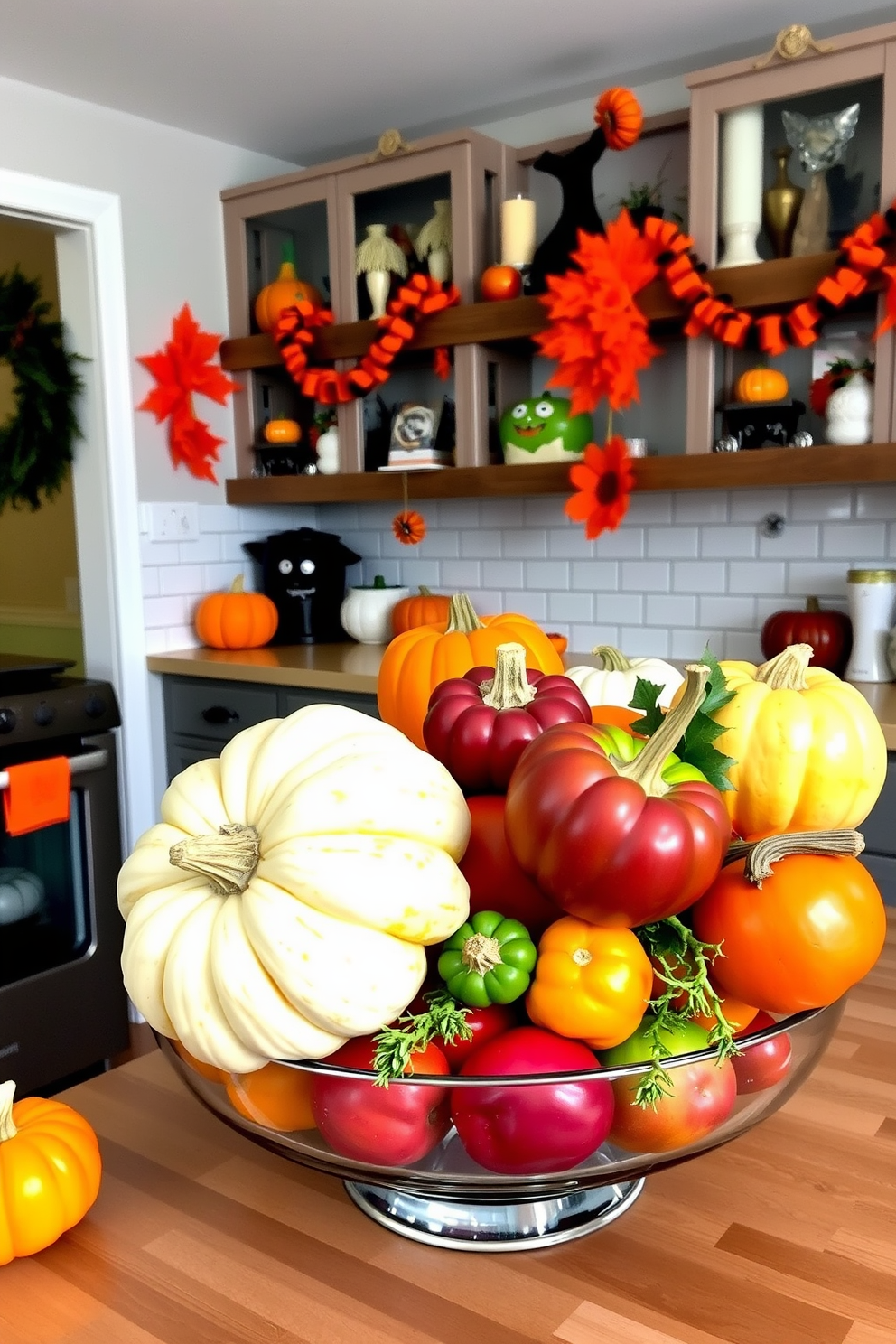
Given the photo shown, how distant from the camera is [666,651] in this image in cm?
294

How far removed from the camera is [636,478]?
2.60m

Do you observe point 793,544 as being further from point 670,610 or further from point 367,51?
point 367,51

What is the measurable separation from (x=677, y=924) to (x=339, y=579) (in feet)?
9.73

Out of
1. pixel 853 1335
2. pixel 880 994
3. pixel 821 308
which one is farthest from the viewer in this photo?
pixel 821 308

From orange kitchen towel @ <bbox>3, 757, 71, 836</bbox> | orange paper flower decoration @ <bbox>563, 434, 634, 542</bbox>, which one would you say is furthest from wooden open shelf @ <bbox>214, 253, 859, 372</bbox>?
orange kitchen towel @ <bbox>3, 757, 71, 836</bbox>

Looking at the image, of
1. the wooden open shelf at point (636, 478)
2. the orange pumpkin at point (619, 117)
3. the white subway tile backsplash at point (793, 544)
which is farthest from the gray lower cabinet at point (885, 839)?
the orange pumpkin at point (619, 117)

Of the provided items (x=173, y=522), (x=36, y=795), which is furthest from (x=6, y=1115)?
(x=173, y=522)

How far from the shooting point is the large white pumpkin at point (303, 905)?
0.55m

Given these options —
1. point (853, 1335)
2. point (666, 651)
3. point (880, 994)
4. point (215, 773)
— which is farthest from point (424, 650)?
point (666, 651)

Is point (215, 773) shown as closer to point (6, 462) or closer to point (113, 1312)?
point (113, 1312)

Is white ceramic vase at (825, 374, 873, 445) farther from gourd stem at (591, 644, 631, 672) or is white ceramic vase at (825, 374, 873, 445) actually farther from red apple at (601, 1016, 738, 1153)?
red apple at (601, 1016, 738, 1153)

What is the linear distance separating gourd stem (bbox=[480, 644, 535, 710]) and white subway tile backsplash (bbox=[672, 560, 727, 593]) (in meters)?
2.23

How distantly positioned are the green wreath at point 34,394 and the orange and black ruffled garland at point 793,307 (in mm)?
1565

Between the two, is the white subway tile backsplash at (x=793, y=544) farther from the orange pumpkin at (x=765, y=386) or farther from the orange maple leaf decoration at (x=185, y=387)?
the orange maple leaf decoration at (x=185, y=387)
